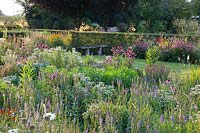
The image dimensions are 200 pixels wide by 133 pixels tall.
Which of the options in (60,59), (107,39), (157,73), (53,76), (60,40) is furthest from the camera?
(107,39)

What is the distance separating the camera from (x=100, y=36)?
18953mm

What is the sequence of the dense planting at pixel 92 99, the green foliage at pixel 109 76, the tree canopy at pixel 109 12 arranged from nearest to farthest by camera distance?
1. the dense planting at pixel 92 99
2. the green foliage at pixel 109 76
3. the tree canopy at pixel 109 12

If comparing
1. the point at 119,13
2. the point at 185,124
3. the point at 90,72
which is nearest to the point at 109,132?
the point at 185,124

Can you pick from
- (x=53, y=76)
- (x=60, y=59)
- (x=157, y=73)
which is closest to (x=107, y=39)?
(x=60, y=59)

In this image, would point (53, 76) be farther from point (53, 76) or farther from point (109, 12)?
point (109, 12)

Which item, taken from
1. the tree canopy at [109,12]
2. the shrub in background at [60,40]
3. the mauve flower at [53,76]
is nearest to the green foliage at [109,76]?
the mauve flower at [53,76]

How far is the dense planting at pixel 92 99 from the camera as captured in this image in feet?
13.5

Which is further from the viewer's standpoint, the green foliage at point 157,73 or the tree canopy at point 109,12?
the tree canopy at point 109,12

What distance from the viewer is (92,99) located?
5.44m

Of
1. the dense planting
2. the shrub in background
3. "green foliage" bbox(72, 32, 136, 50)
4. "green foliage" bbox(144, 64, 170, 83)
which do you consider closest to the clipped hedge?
"green foliage" bbox(72, 32, 136, 50)

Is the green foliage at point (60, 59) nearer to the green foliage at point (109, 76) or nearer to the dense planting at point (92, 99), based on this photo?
the dense planting at point (92, 99)

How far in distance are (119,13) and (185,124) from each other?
92.6 ft

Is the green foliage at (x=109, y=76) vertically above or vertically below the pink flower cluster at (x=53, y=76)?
below

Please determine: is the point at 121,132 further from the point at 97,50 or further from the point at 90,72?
the point at 97,50
